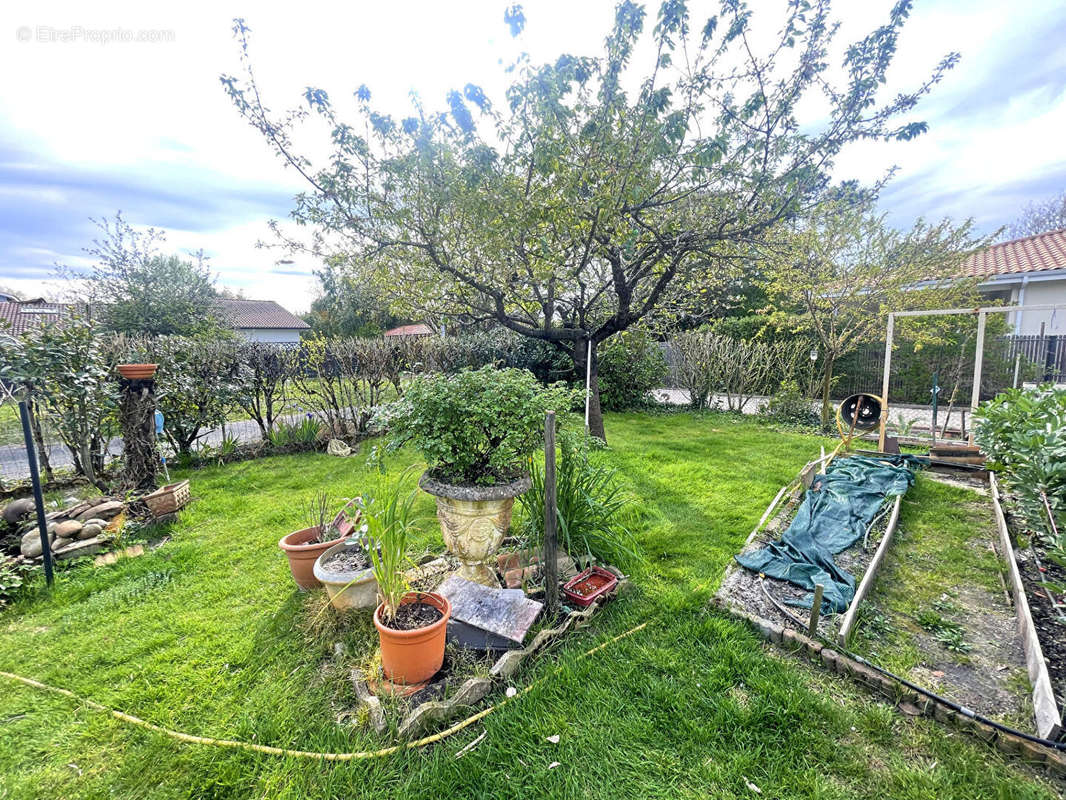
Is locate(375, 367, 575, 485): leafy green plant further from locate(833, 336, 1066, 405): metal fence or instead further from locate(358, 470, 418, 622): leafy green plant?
locate(833, 336, 1066, 405): metal fence

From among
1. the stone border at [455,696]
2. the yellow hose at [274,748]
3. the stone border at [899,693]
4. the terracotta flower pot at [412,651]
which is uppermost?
the terracotta flower pot at [412,651]

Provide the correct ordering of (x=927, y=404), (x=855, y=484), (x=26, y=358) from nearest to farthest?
(x=26, y=358), (x=855, y=484), (x=927, y=404)

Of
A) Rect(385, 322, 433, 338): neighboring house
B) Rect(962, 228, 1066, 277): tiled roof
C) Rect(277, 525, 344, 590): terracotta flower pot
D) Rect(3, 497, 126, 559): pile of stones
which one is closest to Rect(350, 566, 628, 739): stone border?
Rect(277, 525, 344, 590): terracotta flower pot

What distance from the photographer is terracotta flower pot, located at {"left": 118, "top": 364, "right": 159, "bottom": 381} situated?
4174 millimetres

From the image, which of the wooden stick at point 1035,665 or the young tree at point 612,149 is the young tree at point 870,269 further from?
the wooden stick at point 1035,665

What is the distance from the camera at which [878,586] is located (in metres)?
2.88

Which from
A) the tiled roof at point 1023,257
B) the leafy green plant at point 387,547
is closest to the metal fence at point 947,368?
the tiled roof at point 1023,257

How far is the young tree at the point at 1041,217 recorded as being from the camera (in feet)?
53.5

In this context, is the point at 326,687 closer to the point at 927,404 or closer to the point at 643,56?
the point at 643,56

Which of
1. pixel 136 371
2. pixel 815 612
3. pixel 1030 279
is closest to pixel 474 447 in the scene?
pixel 815 612

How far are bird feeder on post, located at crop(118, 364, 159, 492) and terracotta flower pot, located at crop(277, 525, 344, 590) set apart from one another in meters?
2.94

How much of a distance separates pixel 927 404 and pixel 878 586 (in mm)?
9637

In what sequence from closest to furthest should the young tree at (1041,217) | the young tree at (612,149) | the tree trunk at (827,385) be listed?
the young tree at (612,149)
the tree trunk at (827,385)
the young tree at (1041,217)

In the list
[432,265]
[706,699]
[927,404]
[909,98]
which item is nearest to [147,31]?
[432,265]
